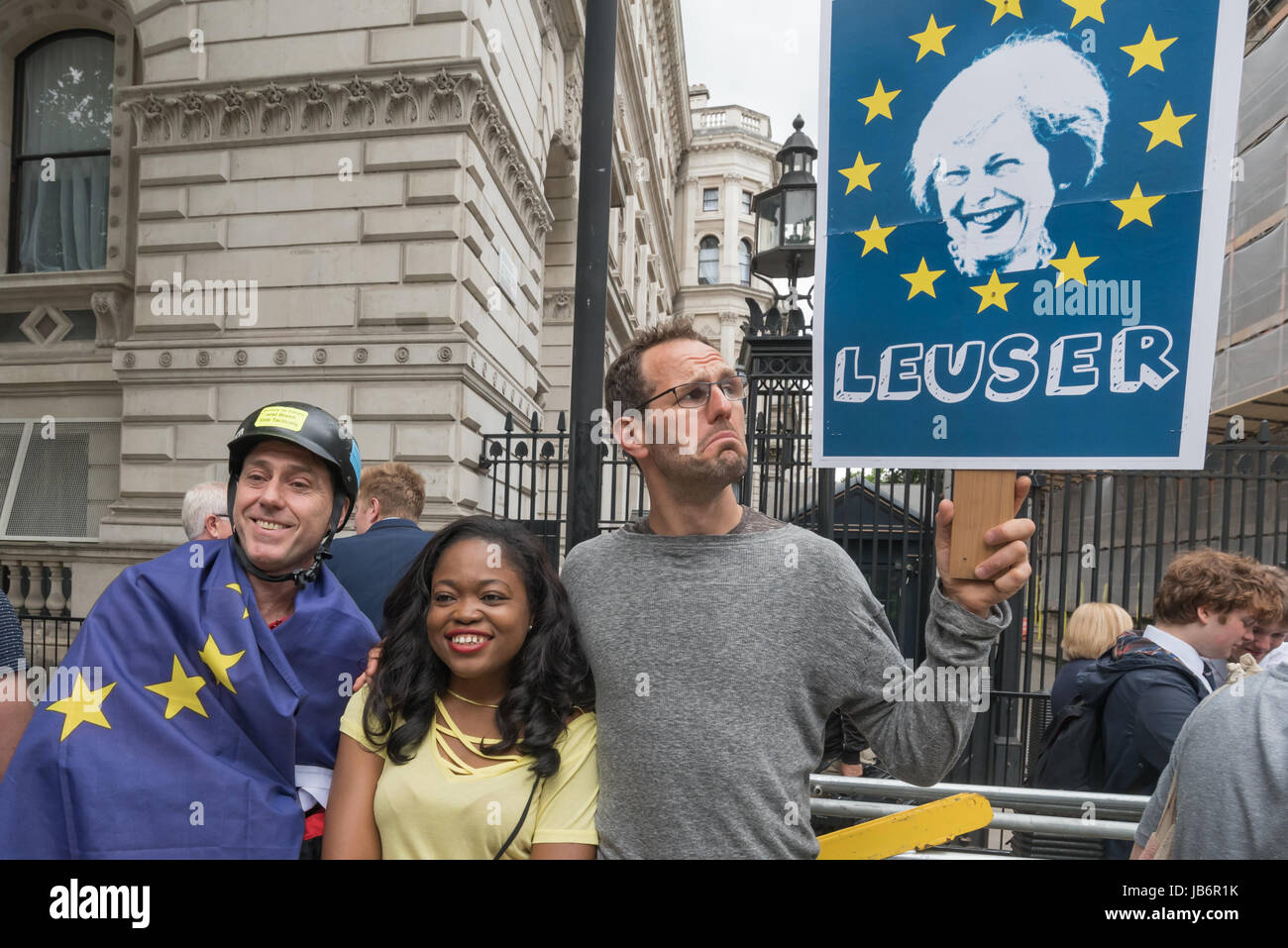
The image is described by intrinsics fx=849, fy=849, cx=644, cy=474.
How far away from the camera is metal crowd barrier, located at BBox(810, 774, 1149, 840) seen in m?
2.87

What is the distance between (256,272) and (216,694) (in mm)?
9182

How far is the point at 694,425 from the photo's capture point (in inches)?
78.7

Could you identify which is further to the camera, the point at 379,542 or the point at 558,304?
the point at 558,304

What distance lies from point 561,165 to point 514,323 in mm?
6442

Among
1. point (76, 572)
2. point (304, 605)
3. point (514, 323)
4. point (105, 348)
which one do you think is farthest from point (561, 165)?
point (304, 605)

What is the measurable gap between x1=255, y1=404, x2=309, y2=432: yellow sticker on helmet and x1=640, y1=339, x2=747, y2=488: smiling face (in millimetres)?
989

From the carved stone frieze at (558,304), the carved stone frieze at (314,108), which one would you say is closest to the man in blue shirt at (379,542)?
the carved stone frieze at (314,108)

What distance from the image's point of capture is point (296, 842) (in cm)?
209

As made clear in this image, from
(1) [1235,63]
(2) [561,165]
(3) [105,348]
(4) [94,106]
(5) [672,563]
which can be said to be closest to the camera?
(1) [1235,63]

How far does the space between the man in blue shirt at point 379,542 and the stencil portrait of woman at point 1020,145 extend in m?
2.68

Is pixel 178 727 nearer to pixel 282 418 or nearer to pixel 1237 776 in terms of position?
pixel 282 418

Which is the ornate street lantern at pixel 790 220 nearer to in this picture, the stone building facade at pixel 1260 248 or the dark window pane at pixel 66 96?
the dark window pane at pixel 66 96

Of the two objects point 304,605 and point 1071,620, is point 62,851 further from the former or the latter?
point 1071,620

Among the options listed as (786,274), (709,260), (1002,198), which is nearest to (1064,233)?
(1002,198)
